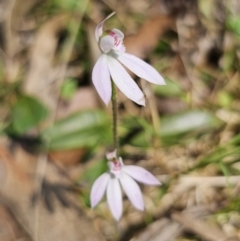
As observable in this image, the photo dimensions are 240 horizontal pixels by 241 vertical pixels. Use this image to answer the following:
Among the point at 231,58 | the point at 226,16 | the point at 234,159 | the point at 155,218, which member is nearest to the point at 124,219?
the point at 155,218

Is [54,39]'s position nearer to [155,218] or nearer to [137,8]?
[137,8]

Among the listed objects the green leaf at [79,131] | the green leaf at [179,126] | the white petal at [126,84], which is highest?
the green leaf at [79,131]

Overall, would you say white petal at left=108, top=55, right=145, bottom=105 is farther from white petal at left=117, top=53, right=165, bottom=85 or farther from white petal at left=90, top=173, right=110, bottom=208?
white petal at left=90, top=173, right=110, bottom=208

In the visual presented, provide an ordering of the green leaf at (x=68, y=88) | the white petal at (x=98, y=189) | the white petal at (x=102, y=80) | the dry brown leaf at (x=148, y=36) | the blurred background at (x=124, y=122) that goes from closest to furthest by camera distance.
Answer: the white petal at (x=102, y=80) < the white petal at (x=98, y=189) < the blurred background at (x=124, y=122) < the green leaf at (x=68, y=88) < the dry brown leaf at (x=148, y=36)

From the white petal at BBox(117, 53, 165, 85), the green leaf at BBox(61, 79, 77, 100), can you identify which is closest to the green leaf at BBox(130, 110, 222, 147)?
the green leaf at BBox(61, 79, 77, 100)

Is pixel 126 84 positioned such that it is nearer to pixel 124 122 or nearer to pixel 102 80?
pixel 102 80

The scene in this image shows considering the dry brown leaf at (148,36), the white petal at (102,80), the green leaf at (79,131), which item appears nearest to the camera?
the white petal at (102,80)

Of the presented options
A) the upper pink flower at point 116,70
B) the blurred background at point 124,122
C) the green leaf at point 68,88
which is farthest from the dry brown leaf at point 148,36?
the upper pink flower at point 116,70

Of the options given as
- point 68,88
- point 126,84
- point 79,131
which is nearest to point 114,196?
point 126,84

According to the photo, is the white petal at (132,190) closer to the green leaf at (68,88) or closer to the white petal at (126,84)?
the white petal at (126,84)
